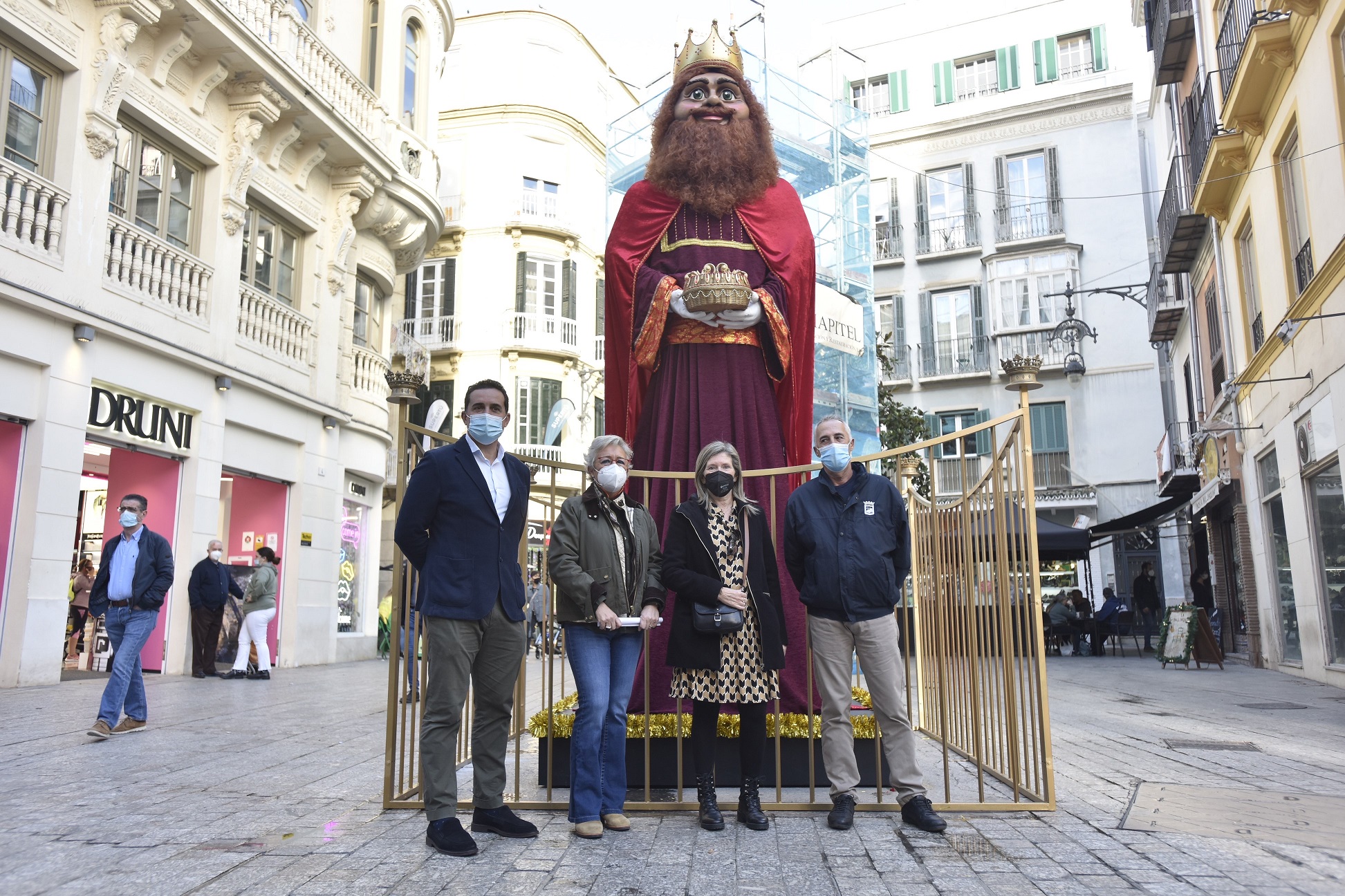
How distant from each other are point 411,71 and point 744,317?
1725 centimetres

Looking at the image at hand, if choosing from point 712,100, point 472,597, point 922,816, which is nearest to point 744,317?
point 712,100

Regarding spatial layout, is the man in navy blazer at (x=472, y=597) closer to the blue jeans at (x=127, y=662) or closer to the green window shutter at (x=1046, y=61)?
the blue jeans at (x=127, y=662)

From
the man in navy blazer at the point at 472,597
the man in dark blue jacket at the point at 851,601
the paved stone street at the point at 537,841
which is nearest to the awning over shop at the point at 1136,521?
the paved stone street at the point at 537,841

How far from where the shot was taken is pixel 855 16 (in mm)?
34500

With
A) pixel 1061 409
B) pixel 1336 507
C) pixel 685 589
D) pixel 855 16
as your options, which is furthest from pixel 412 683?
pixel 855 16

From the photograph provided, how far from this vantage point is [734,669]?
16.1ft

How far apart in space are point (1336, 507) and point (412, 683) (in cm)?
1199

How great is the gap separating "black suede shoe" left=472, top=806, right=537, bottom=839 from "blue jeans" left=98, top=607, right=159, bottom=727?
4266mm

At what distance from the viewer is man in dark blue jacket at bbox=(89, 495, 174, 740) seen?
7836 millimetres

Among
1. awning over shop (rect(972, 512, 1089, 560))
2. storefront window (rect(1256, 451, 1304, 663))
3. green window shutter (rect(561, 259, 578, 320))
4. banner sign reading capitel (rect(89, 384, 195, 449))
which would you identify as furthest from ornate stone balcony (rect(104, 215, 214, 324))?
green window shutter (rect(561, 259, 578, 320))

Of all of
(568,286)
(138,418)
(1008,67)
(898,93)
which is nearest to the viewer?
(138,418)

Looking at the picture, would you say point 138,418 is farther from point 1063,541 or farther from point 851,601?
point 1063,541

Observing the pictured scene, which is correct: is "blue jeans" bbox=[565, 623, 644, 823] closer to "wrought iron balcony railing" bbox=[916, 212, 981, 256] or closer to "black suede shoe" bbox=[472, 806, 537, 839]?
"black suede shoe" bbox=[472, 806, 537, 839]

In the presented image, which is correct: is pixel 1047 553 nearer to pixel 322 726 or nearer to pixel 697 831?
pixel 322 726
